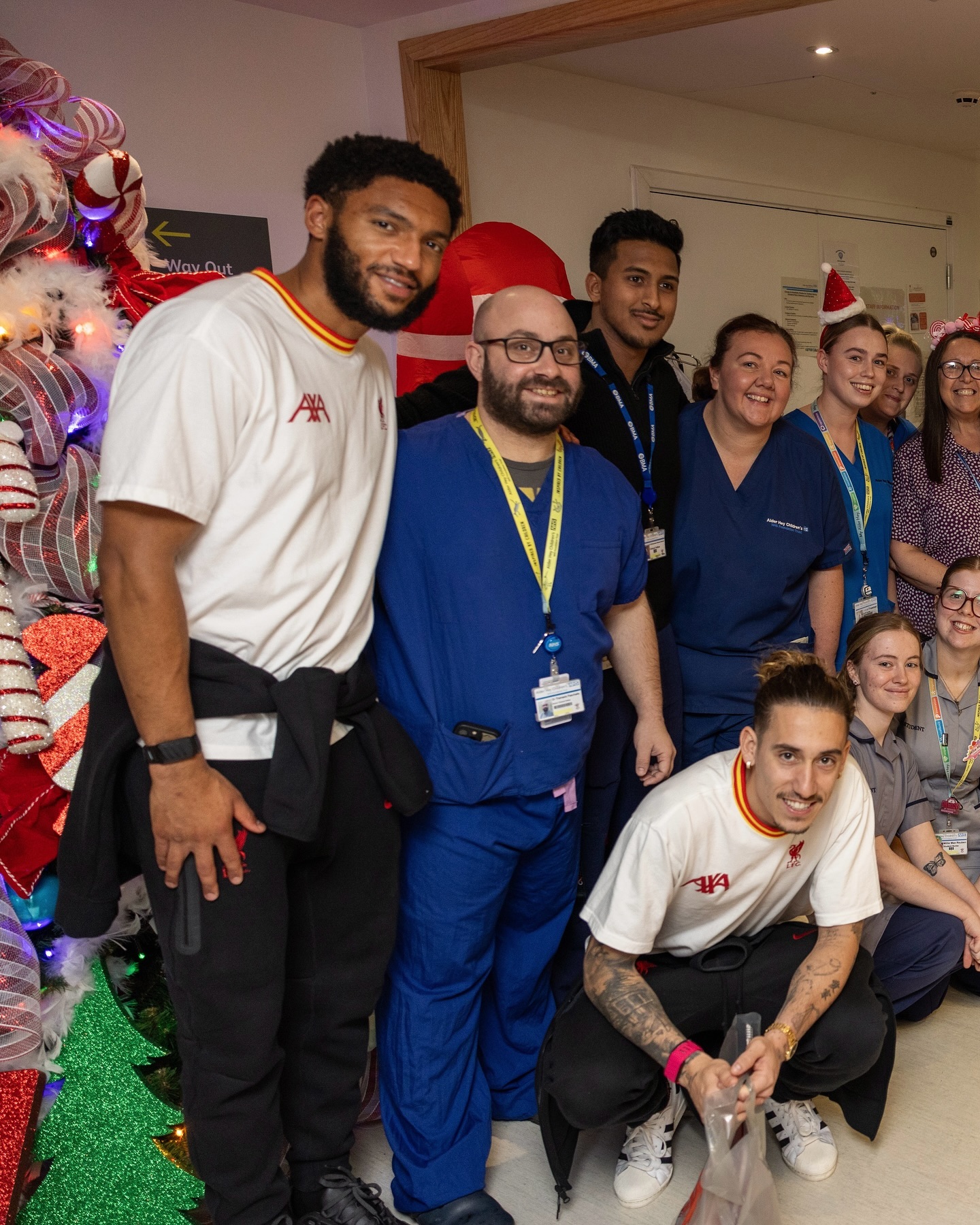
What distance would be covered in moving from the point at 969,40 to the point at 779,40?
2.84ft

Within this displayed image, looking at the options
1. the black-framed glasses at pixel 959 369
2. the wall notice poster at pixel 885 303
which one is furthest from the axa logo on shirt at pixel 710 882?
the wall notice poster at pixel 885 303

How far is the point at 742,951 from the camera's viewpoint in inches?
83.6

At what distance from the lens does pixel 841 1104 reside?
216 cm

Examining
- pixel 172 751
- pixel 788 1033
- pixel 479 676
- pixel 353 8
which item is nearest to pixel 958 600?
pixel 788 1033

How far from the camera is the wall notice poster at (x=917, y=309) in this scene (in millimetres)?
7418

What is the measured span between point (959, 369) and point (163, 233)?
7.64ft

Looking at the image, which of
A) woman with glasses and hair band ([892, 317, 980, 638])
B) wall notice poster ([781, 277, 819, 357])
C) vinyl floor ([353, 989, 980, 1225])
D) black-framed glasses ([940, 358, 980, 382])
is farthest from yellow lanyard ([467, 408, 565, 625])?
wall notice poster ([781, 277, 819, 357])

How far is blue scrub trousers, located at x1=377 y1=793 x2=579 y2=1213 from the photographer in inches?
79.0

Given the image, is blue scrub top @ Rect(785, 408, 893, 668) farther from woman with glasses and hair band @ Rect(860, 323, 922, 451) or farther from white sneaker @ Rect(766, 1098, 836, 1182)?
white sneaker @ Rect(766, 1098, 836, 1182)

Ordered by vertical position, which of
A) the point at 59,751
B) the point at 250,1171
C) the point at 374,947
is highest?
the point at 59,751

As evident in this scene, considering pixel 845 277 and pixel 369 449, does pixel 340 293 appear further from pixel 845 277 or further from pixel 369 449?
pixel 845 277

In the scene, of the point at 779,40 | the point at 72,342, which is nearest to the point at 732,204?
the point at 779,40

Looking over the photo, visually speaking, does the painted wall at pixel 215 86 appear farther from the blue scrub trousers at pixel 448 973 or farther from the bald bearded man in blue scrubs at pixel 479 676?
the blue scrub trousers at pixel 448 973

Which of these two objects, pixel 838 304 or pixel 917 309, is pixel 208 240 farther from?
pixel 917 309
